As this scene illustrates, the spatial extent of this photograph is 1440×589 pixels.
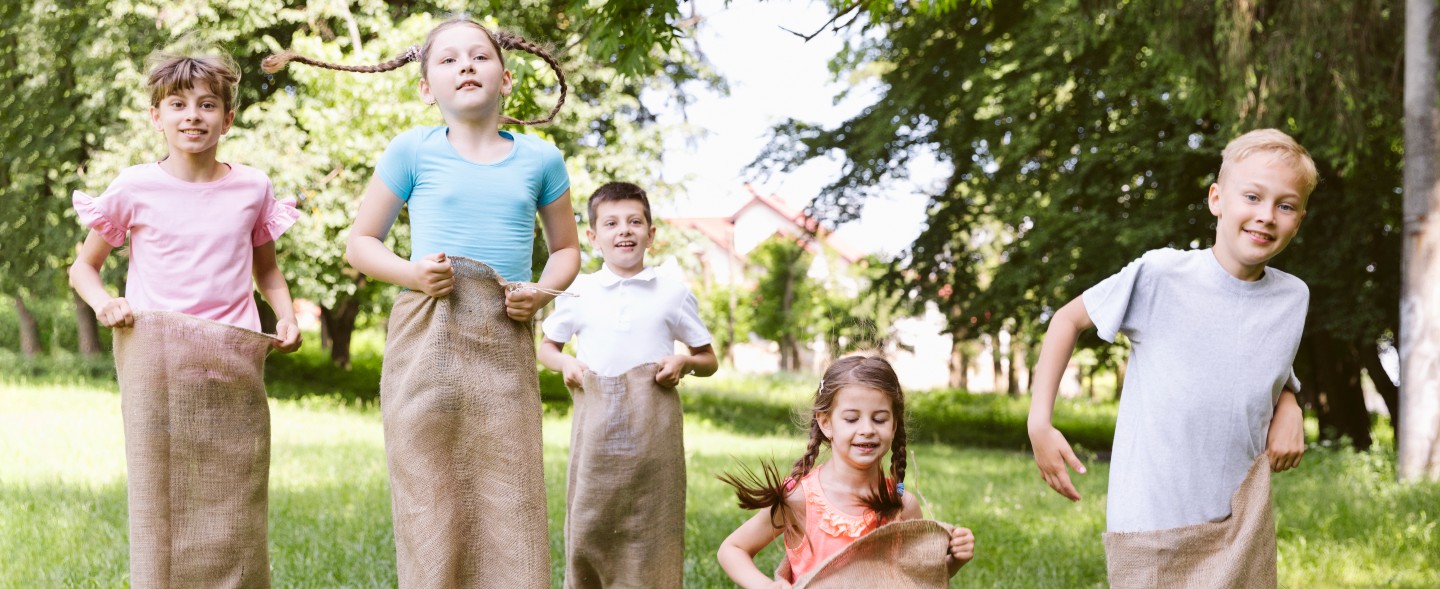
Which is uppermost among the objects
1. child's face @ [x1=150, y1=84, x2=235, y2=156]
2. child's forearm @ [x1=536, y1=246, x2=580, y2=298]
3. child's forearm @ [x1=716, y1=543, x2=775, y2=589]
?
child's face @ [x1=150, y1=84, x2=235, y2=156]

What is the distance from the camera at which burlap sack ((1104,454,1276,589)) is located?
10.3ft

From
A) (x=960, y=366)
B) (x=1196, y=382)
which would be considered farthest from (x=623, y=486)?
(x=960, y=366)

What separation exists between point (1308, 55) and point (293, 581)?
397 inches

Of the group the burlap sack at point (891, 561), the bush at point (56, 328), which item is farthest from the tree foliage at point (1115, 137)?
the bush at point (56, 328)

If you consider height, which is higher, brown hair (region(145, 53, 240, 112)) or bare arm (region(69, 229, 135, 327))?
brown hair (region(145, 53, 240, 112))

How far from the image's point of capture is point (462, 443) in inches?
134

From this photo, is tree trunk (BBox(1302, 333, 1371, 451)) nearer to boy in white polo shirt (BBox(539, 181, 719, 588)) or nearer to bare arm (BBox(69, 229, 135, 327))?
boy in white polo shirt (BBox(539, 181, 719, 588))

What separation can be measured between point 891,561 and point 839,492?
1.15 ft

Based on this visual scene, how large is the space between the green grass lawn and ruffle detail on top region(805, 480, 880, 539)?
255 mm

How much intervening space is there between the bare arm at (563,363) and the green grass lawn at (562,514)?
789 millimetres

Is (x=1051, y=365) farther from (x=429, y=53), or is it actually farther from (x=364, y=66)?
(x=364, y=66)

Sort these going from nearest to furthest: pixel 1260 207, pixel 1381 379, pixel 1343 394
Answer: pixel 1260 207 → pixel 1381 379 → pixel 1343 394

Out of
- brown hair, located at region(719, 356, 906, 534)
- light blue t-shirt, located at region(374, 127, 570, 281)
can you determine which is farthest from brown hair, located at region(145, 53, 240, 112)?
brown hair, located at region(719, 356, 906, 534)

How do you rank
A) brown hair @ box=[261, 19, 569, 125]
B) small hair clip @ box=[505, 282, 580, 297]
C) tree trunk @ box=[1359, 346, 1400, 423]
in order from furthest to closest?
tree trunk @ box=[1359, 346, 1400, 423] < brown hair @ box=[261, 19, 569, 125] < small hair clip @ box=[505, 282, 580, 297]
